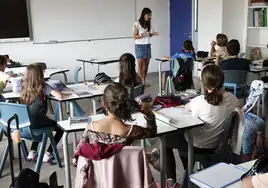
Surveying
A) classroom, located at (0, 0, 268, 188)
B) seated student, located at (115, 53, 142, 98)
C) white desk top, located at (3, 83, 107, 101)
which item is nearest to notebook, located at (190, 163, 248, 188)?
classroom, located at (0, 0, 268, 188)

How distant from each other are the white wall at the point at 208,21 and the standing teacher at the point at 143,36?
125 centimetres

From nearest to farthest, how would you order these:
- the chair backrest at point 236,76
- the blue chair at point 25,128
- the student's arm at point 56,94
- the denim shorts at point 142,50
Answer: the blue chair at point 25,128 < the student's arm at point 56,94 < the chair backrest at point 236,76 < the denim shorts at point 142,50

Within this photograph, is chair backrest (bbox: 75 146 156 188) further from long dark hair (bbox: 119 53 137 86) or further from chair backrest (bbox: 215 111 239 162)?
long dark hair (bbox: 119 53 137 86)

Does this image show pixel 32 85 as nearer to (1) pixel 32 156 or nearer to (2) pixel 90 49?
(1) pixel 32 156

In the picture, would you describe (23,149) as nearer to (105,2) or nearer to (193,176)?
(193,176)

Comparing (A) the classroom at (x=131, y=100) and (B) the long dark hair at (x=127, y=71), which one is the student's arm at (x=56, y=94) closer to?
(A) the classroom at (x=131, y=100)

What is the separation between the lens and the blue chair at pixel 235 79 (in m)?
4.65

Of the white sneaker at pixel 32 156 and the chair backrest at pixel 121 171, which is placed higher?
the chair backrest at pixel 121 171

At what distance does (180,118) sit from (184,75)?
2417 millimetres

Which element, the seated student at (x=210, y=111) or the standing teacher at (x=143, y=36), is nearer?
the seated student at (x=210, y=111)

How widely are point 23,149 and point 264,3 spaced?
5097 millimetres

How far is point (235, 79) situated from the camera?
15.4 ft

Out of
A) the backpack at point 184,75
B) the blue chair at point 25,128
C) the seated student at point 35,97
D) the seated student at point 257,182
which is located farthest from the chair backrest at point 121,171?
the backpack at point 184,75

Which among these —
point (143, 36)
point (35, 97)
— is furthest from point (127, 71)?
point (143, 36)
